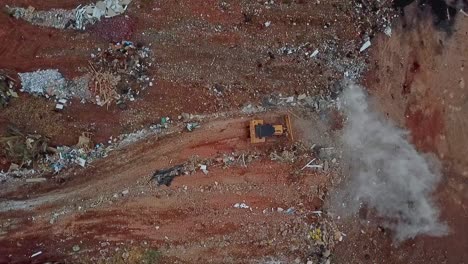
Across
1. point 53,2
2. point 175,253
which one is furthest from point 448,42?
point 53,2

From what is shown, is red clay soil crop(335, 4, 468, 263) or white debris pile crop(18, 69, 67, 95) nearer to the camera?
white debris pile crop(18, 69, 67, 95)

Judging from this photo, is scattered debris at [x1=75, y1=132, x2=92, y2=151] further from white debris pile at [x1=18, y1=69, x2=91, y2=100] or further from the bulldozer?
the bulldozer

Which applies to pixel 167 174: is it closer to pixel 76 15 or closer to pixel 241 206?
pixel 241 206

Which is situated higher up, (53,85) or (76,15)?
(76,15)

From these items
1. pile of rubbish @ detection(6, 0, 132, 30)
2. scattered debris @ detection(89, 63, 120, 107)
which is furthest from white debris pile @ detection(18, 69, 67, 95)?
pile of rubbish @ detection(6, 0, 132, 30)

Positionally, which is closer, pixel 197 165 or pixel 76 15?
pixel 76 15

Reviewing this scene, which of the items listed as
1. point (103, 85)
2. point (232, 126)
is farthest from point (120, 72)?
point (232, 126)
